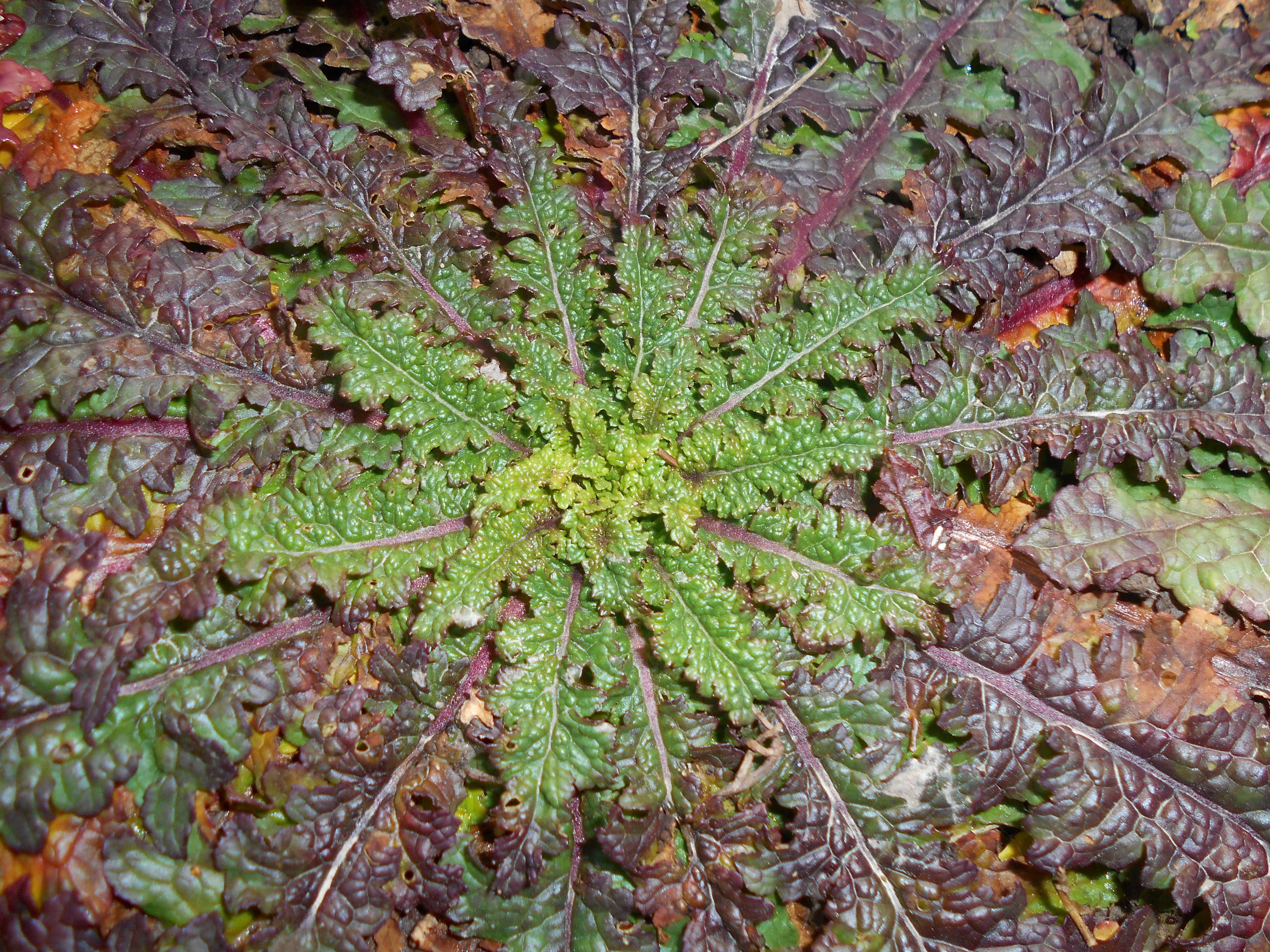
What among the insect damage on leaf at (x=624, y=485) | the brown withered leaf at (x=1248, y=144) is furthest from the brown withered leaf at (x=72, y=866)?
the brown withered leaf at (x=1248, y=144)

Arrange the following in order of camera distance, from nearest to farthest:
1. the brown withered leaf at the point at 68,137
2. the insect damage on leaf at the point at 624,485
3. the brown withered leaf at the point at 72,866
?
the brown withered leaf at the point at 72,866 → the insect damage on leaf at the point at 624,485 → the brown withered leaf at the point at 68,137

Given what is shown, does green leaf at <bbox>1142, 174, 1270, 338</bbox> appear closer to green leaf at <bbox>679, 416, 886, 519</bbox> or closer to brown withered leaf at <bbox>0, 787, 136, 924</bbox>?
green leaf at <bbox>679, 416, 886, 519</bbox>

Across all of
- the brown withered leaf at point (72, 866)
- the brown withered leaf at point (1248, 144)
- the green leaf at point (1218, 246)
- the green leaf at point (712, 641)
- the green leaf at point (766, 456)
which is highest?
the brown withered leaf at point (1248, 144)

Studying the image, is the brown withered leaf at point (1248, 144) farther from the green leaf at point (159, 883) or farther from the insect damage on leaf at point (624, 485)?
the green leaf at point (159, 883)

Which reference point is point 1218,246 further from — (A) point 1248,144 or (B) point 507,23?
(B) point 507,23

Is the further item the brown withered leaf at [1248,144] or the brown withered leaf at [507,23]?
the brown withered leaf at [1248,144]

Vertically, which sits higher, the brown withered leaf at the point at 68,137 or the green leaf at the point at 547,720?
the brown withered leaf at the point at 68,137

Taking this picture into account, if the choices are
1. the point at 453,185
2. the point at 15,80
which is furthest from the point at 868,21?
the point at 15,80

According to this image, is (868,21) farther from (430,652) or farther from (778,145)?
(430,652)
